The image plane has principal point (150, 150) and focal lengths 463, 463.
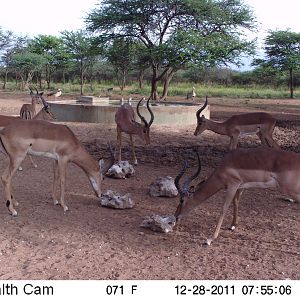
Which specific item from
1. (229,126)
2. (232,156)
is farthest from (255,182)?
(229,126)

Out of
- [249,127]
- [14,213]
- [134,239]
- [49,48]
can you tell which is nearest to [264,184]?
[134,239]

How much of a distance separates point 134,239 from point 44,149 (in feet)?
5.63

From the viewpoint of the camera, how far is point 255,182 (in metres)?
4.63

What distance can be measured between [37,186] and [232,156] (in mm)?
3250

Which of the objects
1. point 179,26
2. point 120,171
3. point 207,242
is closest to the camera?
point 207,242

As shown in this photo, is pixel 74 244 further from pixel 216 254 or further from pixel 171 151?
pixel 171 151

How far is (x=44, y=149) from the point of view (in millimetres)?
5613

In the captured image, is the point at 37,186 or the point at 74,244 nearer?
the point at 74,244

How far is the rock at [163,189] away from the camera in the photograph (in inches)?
245

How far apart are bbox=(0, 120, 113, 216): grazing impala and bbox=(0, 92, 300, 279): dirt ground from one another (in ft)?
1.05

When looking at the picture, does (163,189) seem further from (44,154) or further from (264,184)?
(264,184)

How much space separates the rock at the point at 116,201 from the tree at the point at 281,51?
29.7 m

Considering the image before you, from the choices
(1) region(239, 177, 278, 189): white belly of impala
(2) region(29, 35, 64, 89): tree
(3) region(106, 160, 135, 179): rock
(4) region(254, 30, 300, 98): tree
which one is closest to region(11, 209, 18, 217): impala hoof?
(3) region(106, 160, 135, 179): rock

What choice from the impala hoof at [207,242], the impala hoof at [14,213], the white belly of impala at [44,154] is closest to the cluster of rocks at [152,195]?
the impala hoof at [207,242]
